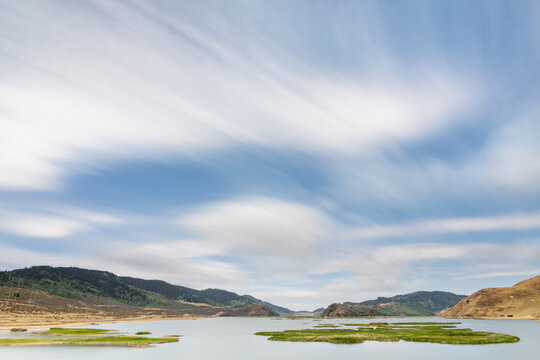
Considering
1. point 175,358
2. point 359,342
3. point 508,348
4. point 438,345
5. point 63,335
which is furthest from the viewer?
point 63,335

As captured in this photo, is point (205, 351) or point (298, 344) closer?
point (205, 351)

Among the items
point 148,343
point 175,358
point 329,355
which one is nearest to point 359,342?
point 329,355

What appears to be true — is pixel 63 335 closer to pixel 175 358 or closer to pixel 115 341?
pixel 115 341

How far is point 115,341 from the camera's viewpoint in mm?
93375

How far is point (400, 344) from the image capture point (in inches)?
3401

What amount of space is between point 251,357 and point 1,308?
207 metres

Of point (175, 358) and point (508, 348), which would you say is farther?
point (508, 348)

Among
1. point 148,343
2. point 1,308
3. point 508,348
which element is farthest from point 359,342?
point 1,308

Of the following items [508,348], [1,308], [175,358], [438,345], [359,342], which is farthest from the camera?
[1,308]

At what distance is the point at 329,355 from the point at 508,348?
46030 millimetres

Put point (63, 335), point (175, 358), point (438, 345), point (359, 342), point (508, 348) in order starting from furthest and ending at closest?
point (63, 335)
point (359, 342)
point (438, 345)
point (508, 348)
point (175, 358)

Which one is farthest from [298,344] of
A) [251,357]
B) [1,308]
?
[1,308]

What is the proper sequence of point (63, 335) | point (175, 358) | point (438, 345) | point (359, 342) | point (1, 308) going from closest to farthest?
1. point (175, 358)
2. point (438, 345)
3. point (359, 342)
4. point (63, 335)
5. point (1, 308)

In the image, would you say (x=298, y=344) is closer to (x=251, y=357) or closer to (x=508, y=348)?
(x=251, y=357)
